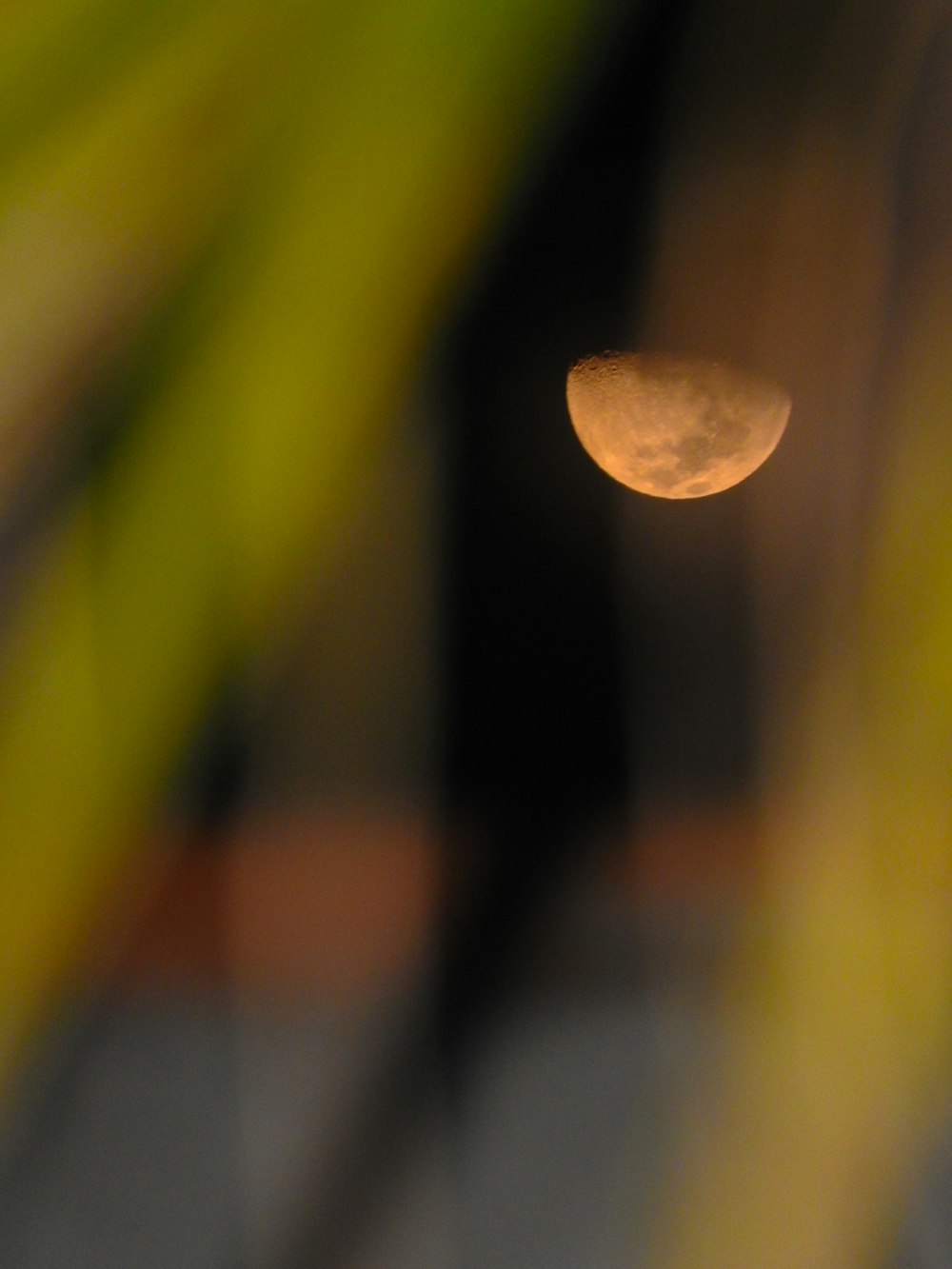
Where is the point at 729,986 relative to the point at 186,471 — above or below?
below

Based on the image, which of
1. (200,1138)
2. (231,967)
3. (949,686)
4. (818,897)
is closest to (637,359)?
(949,686)

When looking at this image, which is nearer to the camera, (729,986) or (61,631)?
(61,631)

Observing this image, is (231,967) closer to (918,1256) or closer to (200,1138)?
(200,1138)

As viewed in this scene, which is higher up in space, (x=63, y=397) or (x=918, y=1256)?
(x=63, y=397)

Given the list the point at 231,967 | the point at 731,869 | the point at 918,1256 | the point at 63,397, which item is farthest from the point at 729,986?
the point at 63,397

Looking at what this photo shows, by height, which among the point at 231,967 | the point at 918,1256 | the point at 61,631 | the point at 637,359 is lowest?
the point at 918,1256

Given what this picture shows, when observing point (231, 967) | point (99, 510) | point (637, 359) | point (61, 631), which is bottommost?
point (231, 967)

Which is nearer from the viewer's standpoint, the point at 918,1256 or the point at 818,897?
the point at 918,1256

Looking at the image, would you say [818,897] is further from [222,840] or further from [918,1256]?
[222,840]
